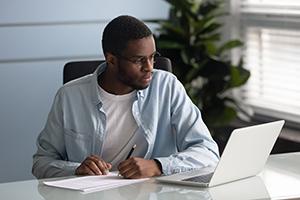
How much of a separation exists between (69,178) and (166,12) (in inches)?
85.7

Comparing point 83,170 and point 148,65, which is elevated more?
point 148,65

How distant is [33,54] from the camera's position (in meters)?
4.11

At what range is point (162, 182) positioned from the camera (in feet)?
7.51

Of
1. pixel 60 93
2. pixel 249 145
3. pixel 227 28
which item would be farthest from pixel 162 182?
pixel 227 28

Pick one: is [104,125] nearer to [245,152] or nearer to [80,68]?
[80,68]

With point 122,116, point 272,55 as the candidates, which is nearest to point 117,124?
point 122,116

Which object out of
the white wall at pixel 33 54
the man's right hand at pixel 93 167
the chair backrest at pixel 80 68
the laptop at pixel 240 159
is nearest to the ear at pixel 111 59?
the chair backrest at pixel 80 68

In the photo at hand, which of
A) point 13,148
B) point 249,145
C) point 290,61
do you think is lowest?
point 13,148

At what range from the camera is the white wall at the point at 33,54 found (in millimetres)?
4047

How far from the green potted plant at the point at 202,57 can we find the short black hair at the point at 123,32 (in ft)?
5.18

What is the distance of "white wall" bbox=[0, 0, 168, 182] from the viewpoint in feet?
13.3

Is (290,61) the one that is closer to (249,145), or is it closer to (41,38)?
(41,38)

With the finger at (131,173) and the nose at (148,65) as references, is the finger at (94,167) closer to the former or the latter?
the finger at (131,173)

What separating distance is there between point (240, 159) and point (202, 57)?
2.07 meters
